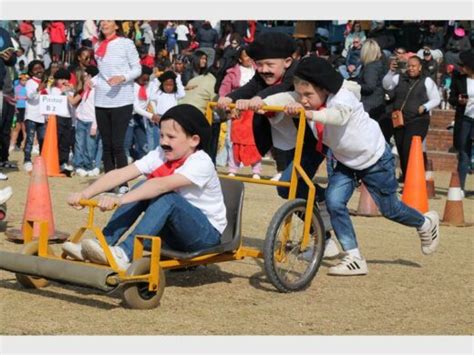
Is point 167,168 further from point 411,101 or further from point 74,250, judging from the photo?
point 411,101

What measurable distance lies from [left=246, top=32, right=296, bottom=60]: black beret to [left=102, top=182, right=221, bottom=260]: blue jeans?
1.39m

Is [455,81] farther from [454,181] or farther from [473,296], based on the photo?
[473,296]

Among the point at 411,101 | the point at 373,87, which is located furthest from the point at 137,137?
the point at 411,101

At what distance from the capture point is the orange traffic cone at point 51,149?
14764 millimetres

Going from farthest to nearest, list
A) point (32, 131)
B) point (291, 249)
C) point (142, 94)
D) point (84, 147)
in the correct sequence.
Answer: point (142, 94), point (32, 131), point (84, 147), point (291, 249)

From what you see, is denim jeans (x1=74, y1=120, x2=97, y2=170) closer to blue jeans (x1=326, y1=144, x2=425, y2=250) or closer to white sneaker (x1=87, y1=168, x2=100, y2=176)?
white sneaker (x1=87, y1=168, x2=100, y2=176)

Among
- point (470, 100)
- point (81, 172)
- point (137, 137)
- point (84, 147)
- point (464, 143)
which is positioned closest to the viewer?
point (470, 100)

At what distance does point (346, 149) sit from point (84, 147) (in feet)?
28.7

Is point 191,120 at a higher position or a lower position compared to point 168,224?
higher

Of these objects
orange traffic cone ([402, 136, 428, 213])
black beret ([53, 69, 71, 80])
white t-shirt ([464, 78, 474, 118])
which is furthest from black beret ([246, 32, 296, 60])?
black beret ([53, 69, 71, 80])

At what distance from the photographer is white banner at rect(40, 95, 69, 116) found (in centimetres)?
1577

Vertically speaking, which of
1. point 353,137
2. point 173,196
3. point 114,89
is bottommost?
point 114,89

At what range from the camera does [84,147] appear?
1566 centimetres

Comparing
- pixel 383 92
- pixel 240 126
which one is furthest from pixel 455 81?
pixel 240 126
